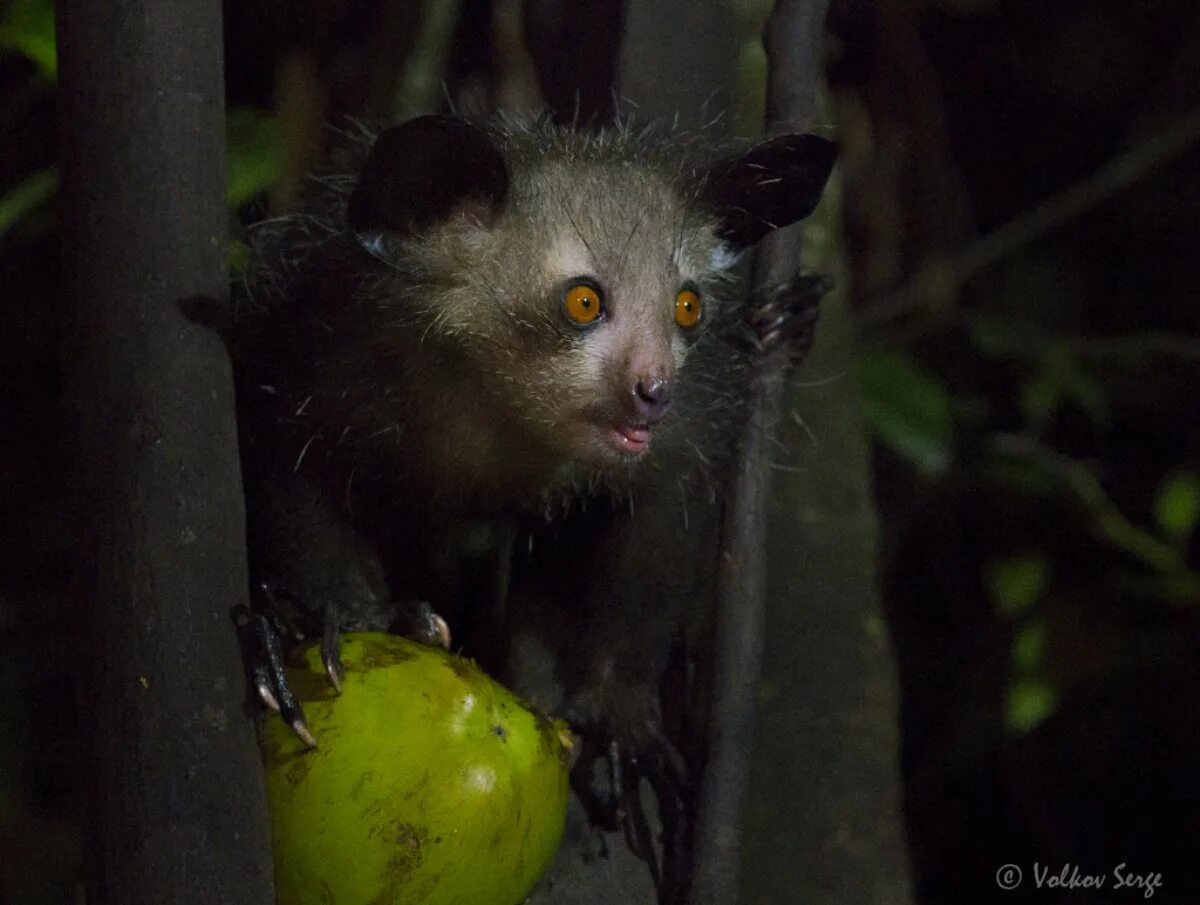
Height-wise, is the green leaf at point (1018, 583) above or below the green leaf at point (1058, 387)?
below

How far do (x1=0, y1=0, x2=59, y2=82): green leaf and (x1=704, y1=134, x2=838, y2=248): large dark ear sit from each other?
92 cm

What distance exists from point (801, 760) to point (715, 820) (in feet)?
0.79

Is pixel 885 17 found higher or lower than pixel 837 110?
higher

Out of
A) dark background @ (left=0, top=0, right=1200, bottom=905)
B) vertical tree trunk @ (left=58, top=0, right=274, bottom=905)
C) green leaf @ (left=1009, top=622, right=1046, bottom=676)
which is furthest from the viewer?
green leaf @ (left=1009, top=622, right=1046, bottom=676)

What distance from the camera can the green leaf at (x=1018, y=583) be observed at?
3146mm

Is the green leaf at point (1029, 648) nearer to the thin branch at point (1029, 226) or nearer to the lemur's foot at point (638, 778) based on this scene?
the thin branch at point (1029, 226)

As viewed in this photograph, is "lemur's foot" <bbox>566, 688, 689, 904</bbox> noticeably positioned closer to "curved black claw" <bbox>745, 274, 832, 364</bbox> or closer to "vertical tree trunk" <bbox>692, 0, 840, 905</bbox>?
"vertical tree trunk" <bbox>692, 0, 840, 905</bbox>

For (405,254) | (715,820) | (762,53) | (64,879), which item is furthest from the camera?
(64,879)

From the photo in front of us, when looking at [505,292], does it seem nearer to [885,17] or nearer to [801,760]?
[801,760]

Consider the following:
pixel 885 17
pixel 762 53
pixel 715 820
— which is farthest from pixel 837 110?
pixel 715 820

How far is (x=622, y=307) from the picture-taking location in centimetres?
177

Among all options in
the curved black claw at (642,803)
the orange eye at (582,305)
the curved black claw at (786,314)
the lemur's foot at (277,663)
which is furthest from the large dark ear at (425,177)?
the curved black claw at (642,803)

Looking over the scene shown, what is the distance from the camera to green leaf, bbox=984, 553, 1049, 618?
10.3 ft

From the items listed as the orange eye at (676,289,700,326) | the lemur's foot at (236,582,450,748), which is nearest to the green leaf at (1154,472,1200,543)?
the orange eye at (676,289,700,326)
